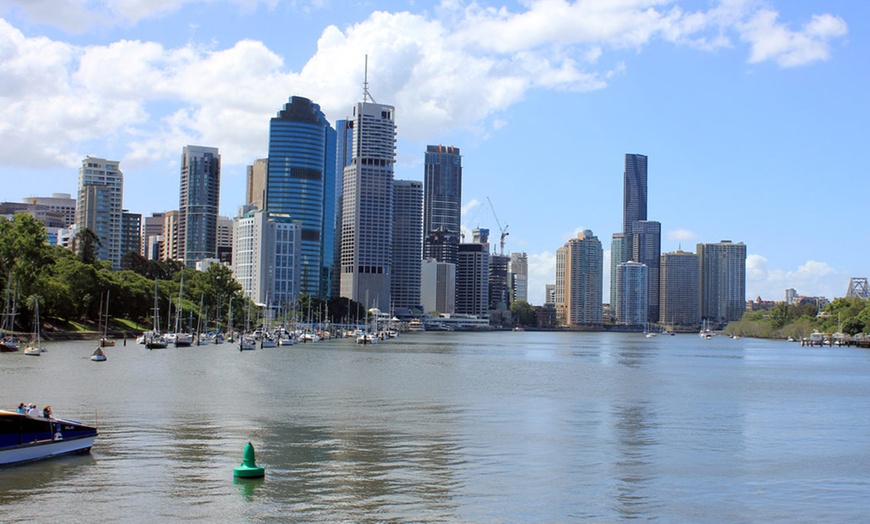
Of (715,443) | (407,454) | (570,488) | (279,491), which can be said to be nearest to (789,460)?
(715,443)

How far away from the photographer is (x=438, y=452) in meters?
51.3

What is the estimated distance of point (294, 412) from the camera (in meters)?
69.9

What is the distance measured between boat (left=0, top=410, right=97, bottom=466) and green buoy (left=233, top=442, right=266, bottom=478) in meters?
9.26

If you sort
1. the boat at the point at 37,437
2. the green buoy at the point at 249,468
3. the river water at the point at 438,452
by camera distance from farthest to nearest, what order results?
the boat at the point at 37,437, the green buoy at the point at 249,468, the river water at the point at 438,452

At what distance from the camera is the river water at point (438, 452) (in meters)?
38.9

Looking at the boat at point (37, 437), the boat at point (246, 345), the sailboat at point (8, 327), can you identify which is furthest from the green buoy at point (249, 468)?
the boat at point (246, 345)

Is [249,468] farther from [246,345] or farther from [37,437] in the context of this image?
[246,345]

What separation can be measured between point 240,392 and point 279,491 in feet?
153

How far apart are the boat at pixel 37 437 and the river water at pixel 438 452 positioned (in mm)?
739

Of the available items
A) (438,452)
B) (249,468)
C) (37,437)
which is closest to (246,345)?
(438,452)

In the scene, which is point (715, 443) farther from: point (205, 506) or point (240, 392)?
point (240, 392)

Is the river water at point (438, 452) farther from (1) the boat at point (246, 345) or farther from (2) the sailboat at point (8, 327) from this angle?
(1) the boat at point (246, 345)

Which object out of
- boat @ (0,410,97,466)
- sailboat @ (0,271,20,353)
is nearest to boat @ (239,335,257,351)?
sailboat @ (0,271,20,353)

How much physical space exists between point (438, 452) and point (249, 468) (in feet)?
39.4
